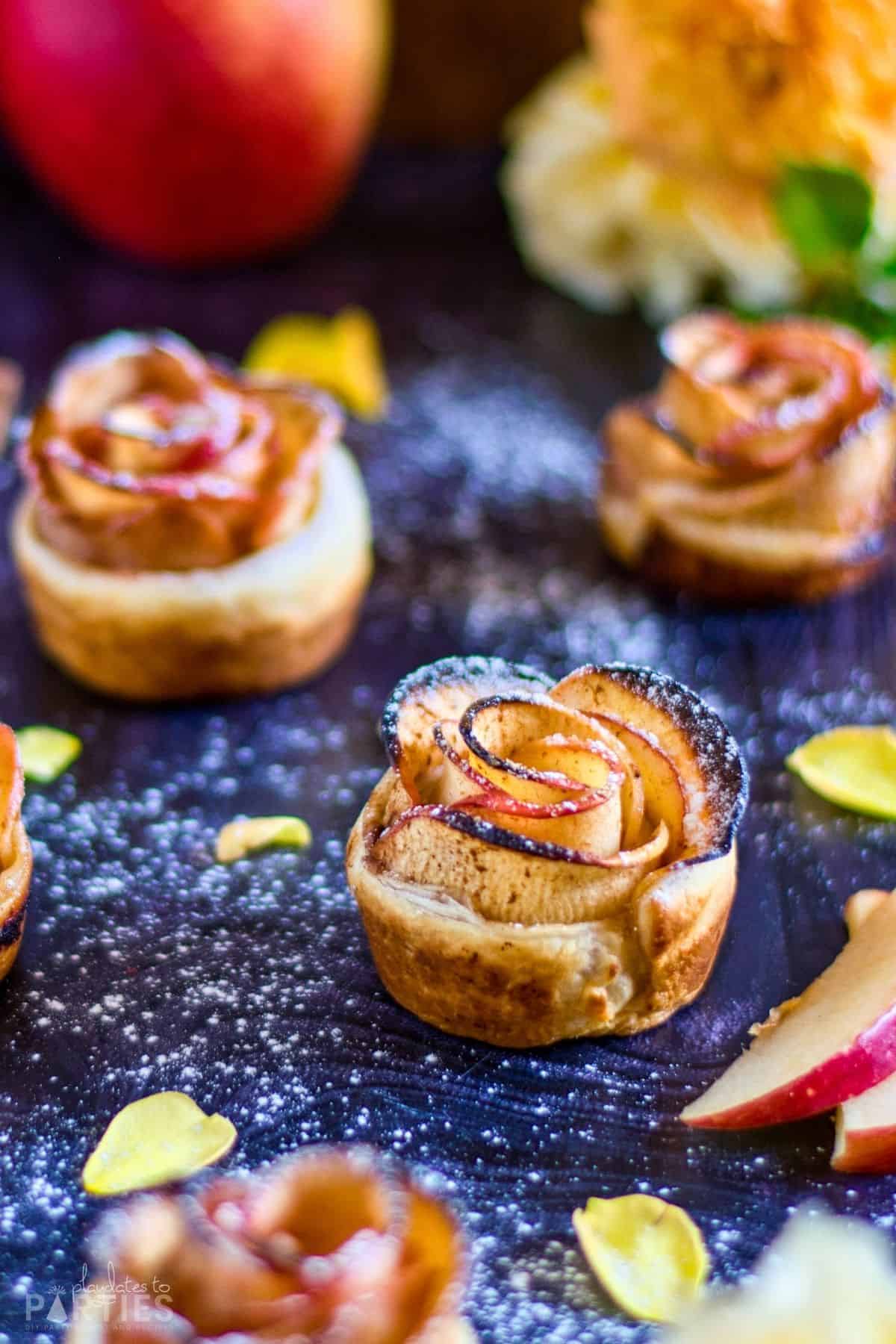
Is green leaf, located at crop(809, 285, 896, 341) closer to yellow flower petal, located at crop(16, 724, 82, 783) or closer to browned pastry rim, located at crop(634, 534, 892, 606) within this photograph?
browned pastry rim, located at crop(634, 534, 892, 606)

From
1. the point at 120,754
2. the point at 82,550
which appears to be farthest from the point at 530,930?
the point at 82,550

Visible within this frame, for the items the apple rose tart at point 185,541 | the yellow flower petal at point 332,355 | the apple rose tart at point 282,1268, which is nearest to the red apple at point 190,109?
the yellow flower petal at point 332,355

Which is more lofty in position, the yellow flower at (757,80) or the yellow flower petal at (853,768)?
the yellow flower at (757,80)

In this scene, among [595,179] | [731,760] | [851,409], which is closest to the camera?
[731,760]

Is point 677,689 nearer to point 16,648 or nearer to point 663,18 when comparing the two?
point 16,648

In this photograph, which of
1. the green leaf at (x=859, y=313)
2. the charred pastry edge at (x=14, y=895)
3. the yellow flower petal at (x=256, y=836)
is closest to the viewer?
the charred pastry edge at (x=14, y=895)

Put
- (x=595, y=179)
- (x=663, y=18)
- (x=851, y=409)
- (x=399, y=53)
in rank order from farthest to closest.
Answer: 1. (x=399, y=53)
2. (x=595, y=179)
3. (x=663, y=18)
4. (x=851, y=409)

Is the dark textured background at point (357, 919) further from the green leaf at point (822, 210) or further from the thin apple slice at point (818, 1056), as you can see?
the green leaf at point (822, 210)

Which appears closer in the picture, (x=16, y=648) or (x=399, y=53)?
(x=16, y=648)

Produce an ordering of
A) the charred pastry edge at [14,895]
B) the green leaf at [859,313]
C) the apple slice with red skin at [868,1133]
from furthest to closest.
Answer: the green leaf at [859,313]
the charred pastry edge at [14,895]
the apple slice with red skin at [868,1133]
